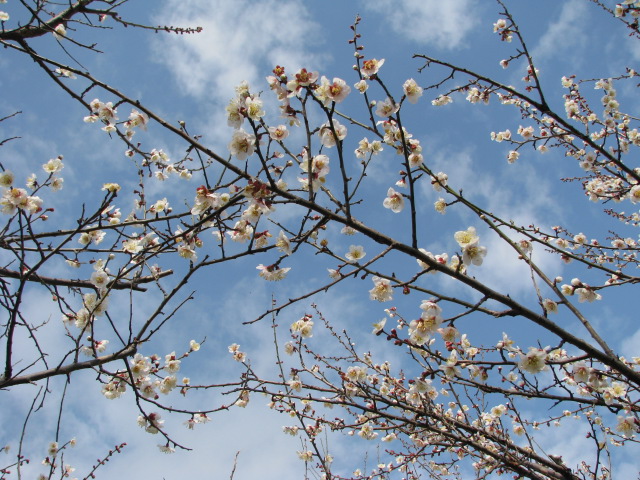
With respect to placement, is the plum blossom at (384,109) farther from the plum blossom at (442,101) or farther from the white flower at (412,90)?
the plum blossom at (442,101)

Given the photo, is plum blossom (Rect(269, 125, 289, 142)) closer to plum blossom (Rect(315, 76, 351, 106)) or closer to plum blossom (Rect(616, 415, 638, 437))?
plum blossom (Rect(315, 76, 351, 106))

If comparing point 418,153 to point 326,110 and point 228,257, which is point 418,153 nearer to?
point 326,110

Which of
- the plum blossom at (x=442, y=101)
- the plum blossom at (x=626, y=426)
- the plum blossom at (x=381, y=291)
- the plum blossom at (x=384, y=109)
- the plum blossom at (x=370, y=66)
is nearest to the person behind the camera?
the plum blossom at (x=370, y=66)

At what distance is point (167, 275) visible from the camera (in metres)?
3.80

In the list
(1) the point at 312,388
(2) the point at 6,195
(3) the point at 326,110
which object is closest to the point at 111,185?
(2) the point at 6,195

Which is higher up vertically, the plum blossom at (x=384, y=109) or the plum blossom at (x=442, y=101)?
the plum blossom at (x=442, y=101)

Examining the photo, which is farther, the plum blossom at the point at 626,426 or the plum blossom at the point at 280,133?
the plum blossom at the point at 626,426

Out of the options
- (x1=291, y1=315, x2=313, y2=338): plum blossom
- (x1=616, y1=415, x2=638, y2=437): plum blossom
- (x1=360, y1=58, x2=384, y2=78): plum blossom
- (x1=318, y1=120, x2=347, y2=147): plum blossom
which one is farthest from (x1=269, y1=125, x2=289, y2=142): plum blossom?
(x1=616, y1=415, x2=638, y2=437): plum blossom

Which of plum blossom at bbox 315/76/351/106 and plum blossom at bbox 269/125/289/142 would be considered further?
plum blossom at bbox 269/125/289/142

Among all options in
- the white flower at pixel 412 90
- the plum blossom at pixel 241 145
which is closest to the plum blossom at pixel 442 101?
the white flower at pixel 412 90

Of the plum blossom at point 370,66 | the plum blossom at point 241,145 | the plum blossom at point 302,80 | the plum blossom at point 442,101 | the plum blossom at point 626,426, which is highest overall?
the plum blossom at point 442,101

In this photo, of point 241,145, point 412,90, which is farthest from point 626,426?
point 241,145

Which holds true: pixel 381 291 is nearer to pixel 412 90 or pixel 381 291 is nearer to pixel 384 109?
pixel 384 109

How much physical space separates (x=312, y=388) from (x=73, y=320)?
245cm
